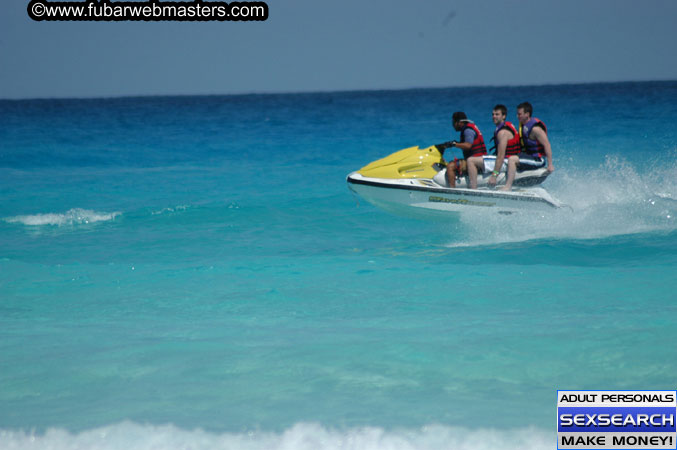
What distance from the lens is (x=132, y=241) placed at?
9586 mm

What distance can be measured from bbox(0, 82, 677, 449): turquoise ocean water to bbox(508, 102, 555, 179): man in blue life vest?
604mm

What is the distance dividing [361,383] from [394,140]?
23869 mm

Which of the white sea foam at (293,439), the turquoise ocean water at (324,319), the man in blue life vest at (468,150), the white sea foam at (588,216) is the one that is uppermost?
the man in blue life vest at (468,150)

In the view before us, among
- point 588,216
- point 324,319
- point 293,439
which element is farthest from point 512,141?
point 293,439

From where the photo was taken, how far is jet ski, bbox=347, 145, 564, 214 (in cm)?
811

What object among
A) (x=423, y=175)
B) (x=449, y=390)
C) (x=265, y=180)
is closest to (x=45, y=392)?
(x=449, y=390)

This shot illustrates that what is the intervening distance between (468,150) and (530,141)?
71 centimetres

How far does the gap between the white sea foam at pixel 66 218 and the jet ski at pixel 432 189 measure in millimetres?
4945

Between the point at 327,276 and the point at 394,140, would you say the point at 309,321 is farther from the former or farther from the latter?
the point at 394,140

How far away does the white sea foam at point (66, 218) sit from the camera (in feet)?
36.5

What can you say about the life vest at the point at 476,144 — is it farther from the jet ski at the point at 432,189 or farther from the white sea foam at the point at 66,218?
the white sea foam at the point at 66,218

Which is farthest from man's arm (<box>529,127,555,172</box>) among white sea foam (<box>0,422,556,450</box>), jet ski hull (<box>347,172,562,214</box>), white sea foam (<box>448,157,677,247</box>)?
white sea foam (<box>0,422,556,450</box>)

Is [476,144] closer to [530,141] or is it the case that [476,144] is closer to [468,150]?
[468,150]

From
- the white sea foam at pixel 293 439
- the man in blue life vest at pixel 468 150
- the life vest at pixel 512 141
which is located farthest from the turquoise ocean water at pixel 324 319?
the life vest at pixel 512 141
